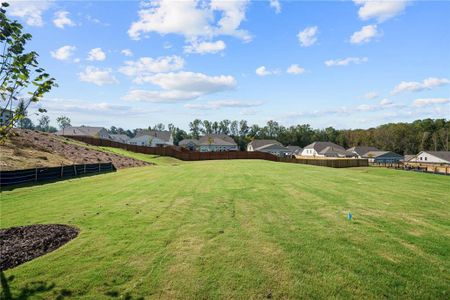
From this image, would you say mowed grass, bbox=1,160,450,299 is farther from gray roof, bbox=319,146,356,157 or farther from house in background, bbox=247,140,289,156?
gray roof, bbox=319,146,356,157

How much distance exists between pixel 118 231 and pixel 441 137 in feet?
357

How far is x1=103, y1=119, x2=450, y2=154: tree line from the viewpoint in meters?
90.9

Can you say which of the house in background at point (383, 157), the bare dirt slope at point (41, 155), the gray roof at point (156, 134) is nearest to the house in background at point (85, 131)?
the gray roof at point (156, 134)

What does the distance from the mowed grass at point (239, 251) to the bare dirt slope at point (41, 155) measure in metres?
12.5

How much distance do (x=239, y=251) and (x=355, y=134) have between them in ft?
380

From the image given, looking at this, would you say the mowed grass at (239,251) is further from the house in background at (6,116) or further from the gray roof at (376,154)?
the gray roof at (376,154)

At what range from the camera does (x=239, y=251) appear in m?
5.89

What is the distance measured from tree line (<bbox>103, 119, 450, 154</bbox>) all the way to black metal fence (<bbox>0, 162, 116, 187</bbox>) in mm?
84926

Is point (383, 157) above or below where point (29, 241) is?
below

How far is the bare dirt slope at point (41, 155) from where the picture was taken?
20703mm

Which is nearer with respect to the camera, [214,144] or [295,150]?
[214,144]

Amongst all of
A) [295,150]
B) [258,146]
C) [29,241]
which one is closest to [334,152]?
[295,150]

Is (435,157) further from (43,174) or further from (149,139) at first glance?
(43,174)

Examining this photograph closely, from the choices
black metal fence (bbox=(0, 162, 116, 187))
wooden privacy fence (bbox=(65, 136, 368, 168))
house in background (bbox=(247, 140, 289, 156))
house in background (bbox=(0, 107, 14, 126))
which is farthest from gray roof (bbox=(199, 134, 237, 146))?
house in background (bbox=(0, 107, 14, 126))
